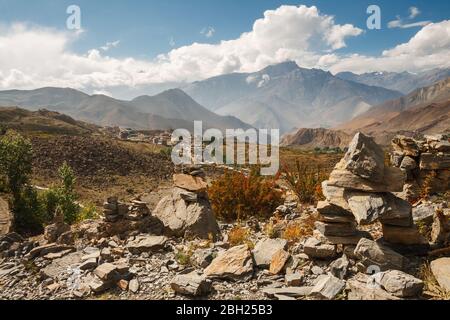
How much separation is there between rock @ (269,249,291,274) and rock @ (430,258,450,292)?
11.8 ft

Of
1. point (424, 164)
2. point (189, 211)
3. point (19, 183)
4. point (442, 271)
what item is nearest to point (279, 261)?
point (442, 271)

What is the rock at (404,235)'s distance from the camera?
9.52 m

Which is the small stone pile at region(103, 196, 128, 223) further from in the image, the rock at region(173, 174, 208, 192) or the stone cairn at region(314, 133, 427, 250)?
the stone cairn at region(314, 133, 427, 250)

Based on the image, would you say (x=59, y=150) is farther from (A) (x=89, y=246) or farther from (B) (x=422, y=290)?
(B) (x=422, y=290)

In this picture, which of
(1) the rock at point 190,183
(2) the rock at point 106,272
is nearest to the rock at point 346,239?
(2) the rock at point 106,272

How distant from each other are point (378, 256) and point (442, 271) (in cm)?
145

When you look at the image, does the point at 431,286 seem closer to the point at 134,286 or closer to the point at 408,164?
the point at 134,286

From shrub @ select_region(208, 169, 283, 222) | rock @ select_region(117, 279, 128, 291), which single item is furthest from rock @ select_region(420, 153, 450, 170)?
rock @ select_region(117, 279, 128, 291)

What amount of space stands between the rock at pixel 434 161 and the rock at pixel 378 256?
7.86m

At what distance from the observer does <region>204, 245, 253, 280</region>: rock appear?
373 inches

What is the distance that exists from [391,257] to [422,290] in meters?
1.20

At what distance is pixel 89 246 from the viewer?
12.3 metres

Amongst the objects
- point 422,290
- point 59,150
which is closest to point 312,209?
point 422,290

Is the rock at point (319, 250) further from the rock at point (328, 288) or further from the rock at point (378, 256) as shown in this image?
the rock at point (328, 288)
